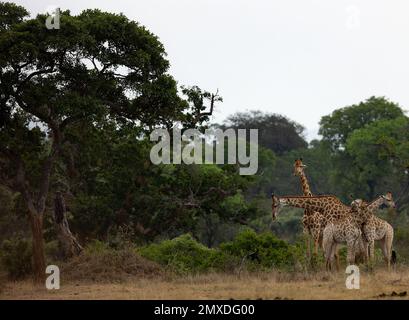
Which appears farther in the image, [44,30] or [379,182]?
[379,182]

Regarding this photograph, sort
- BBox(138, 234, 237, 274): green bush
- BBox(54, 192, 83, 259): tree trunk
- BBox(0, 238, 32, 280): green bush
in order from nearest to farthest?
1. BBox(0, 238, 32, 280): green bush
2. BBox(138, 234, 237, 274): green bush
3. BBox(54, 192, 83, 259): tree trunk

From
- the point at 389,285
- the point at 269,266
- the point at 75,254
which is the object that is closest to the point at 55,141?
the point at 75,254

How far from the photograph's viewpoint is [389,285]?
58.1ft

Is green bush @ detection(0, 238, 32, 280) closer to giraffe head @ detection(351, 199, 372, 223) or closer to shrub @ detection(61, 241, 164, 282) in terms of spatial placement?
shrub @ detection(61, 241, 164, 282)

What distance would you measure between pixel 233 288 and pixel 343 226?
379cm

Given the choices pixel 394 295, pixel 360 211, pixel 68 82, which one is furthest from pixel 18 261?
pixel 394 295

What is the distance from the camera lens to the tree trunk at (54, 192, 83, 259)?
24672 millimetres

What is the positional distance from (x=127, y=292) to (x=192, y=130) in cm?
815

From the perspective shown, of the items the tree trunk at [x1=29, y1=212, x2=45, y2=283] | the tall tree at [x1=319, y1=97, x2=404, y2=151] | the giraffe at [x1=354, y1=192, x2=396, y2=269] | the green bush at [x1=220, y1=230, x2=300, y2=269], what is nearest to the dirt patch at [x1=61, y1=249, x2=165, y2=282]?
the tree trunk at [x1=29, y1=212, x2=45, y2=283]

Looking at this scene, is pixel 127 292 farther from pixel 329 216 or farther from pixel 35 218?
pixel 329 216

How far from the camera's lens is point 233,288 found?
18.1 m

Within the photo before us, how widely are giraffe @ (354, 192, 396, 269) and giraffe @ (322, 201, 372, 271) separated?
14 centimetres

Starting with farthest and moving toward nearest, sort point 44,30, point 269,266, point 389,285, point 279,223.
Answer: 1. point 279,223
2. point 269,266
3. point 44,30
4. point 389,285

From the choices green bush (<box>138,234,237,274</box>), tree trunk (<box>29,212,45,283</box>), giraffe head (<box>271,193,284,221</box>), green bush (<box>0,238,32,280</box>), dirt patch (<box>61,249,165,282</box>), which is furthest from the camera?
green bush (<box>138,234,237,274</box>)
